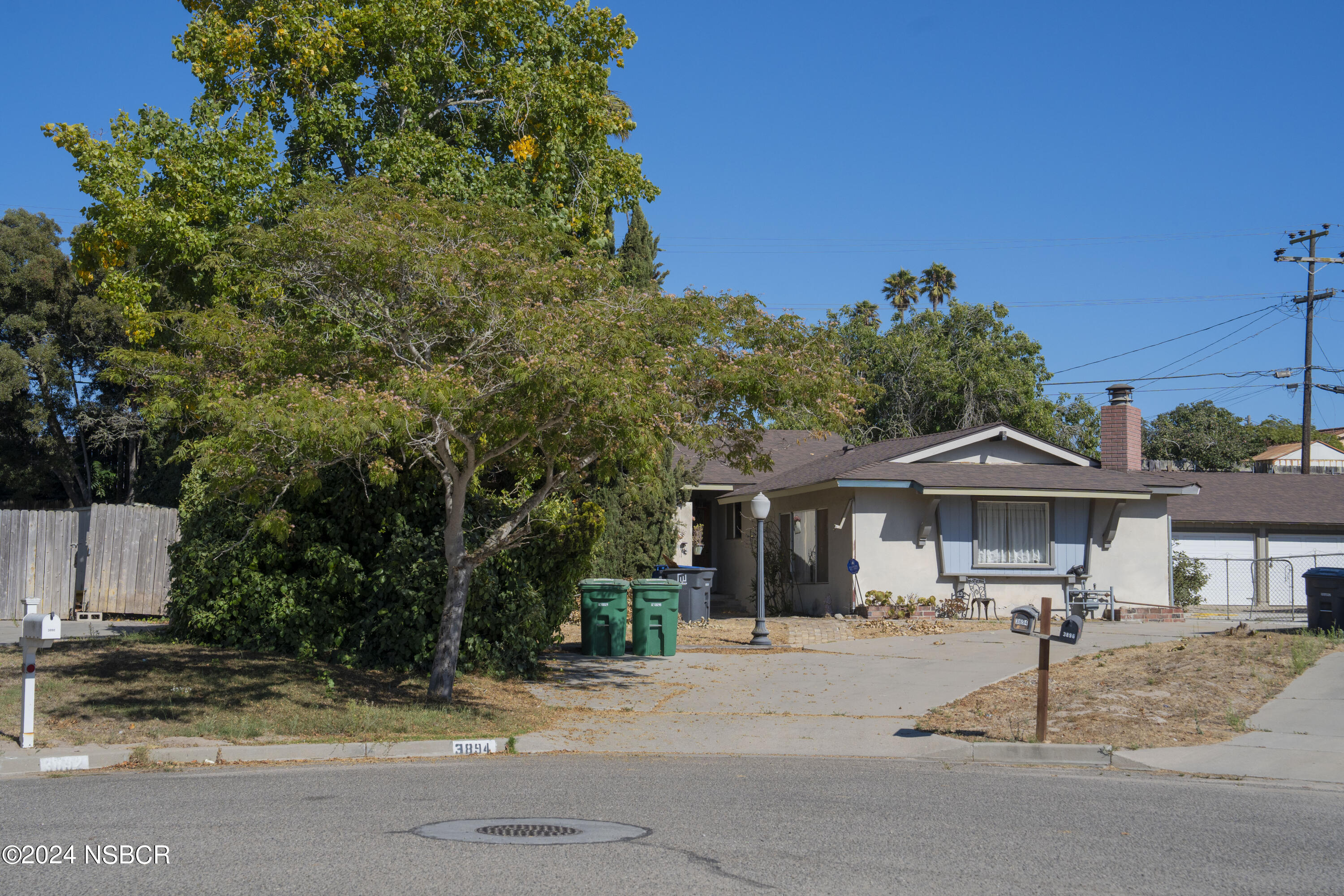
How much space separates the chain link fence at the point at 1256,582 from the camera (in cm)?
Answer: 2817

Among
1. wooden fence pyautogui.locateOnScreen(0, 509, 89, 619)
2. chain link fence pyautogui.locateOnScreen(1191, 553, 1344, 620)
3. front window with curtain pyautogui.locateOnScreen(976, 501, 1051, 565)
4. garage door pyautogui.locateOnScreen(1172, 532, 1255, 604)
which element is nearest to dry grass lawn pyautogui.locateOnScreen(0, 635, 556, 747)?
wooden fence pyautogui.locateOnScreen(0, 509, 89, 619)

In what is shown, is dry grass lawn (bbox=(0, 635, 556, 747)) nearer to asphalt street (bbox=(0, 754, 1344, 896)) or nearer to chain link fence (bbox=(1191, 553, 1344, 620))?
asphalt street (bbox=(0, 754, 1344, 896))

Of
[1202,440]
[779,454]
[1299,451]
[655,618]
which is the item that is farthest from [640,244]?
[1299,451]

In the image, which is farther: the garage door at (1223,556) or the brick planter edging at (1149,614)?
the garage door at (1223,556)

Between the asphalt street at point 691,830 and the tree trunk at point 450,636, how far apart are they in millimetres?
2374

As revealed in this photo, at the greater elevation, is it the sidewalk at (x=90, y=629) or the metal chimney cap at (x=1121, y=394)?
the metal chimney cap at (x=1121, y=394)

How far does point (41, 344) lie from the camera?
33031 mm

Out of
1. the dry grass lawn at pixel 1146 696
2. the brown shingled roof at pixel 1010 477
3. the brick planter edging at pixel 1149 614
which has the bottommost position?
the dry grass lawn at pixel 1146 696

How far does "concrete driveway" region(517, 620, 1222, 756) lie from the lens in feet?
35.1

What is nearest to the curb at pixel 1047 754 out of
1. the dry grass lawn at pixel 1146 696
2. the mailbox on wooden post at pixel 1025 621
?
the dry grass lawn at pixel 1146 696

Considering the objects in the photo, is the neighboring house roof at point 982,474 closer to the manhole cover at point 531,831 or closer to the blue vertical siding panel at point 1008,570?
the blue vertical siding panel at point 1008,570

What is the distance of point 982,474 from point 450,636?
13781 millimetres

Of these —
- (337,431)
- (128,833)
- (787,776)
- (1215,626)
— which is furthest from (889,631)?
(128,833)

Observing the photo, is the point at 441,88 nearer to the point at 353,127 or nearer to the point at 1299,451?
the point at 353,127
